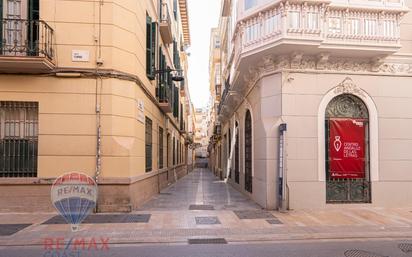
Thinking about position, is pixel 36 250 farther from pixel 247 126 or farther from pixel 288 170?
pixel 247 126

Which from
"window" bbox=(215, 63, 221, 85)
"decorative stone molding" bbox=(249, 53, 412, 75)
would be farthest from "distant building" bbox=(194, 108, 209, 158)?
"decorative stone molding" bbox=(249, 53, 412, 75)

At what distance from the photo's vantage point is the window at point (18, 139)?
10.4m

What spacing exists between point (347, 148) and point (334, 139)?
0.53m

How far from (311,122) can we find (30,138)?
27.6 feet

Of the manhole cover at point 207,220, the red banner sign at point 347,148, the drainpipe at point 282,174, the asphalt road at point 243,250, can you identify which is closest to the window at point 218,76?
the red banner sign at point 347,148

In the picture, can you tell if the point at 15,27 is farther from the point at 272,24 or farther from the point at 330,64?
the point at 330,64

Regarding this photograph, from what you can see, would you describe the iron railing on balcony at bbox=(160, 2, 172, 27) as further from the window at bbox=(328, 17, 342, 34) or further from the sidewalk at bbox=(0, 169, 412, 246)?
the sidewalk at bbox=(0, 169, 412, 246)

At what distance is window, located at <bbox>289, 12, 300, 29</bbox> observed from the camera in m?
10.6

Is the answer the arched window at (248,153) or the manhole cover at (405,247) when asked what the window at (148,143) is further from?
the manhole cover at (405,247)

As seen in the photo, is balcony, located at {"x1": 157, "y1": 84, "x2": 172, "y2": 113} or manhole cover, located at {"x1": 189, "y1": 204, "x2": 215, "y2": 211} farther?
balcony, located at {"x1": 157, "y1": 84, "x2": 172, "y2": 113}

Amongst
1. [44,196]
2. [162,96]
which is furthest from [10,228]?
[162,96]

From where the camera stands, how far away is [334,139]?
11.6m

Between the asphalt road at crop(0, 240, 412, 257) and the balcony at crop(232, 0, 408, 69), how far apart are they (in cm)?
587

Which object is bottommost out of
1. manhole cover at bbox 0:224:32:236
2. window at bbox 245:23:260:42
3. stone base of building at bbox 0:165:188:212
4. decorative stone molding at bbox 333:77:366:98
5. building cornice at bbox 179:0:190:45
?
manhole cover at bbox 0:224:32:236
